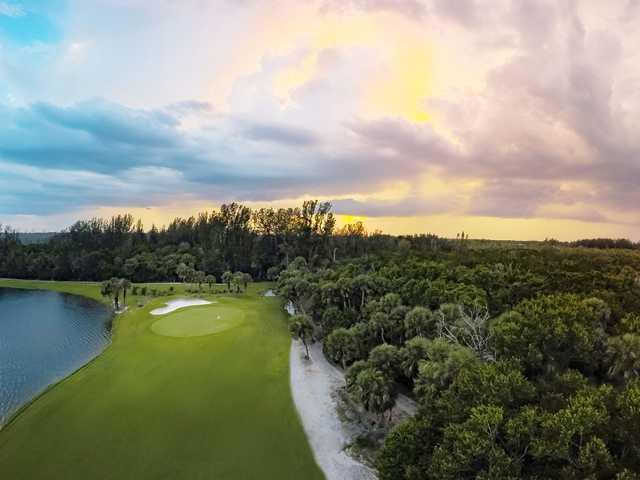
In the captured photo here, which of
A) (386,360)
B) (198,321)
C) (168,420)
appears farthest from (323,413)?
(198,321)

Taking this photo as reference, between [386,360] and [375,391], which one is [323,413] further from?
[386,360]

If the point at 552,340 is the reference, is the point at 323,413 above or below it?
below

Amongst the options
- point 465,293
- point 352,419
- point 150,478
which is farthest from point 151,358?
point 465,293

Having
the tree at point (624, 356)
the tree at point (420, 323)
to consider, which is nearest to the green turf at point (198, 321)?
the tree at point (420, 323)

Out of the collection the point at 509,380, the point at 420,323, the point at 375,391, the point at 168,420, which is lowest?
the point at 168,420

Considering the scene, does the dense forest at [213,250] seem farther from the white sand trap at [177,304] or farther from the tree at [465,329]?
the tree at [465,329]

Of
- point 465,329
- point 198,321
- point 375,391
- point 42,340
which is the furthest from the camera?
point 198,321

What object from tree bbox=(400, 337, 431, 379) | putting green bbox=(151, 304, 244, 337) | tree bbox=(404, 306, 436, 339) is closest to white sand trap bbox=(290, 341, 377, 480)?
tree bbox=(400, 337, 431, 379)
